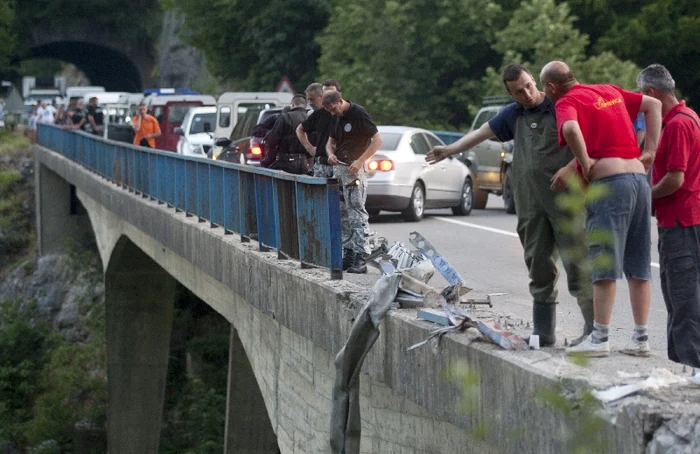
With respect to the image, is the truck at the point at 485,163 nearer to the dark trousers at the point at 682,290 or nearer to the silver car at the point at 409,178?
the silver car at the point at 409,178

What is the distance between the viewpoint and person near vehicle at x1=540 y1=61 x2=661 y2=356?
5227 mm

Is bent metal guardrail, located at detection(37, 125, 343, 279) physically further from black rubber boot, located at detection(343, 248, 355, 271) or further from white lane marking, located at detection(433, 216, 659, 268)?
white lane marking, located at detection(433, 216, 659, 268)

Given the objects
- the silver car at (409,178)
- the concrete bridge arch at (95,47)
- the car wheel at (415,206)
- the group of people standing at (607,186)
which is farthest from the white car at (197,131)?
the concrete bridge arch at (95,47)

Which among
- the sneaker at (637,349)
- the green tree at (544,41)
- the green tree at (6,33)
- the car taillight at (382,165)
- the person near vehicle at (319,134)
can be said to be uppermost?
the green tree at (6,33)

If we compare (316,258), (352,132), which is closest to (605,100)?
(316,258)

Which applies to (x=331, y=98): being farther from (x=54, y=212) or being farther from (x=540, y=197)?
(x=54, y=212)

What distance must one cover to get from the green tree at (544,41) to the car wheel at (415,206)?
12989mm

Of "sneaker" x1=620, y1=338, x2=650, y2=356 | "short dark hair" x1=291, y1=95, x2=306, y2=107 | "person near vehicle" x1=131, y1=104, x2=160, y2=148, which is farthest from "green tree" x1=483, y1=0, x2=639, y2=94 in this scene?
"sneaker" x1=620, y1=338, x2=650, y2=356

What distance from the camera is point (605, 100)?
5.40 meters

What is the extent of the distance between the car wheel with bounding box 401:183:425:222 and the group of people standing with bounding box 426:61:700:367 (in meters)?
12.9

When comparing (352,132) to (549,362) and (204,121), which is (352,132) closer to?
(549,362)

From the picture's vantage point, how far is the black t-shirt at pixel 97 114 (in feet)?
125

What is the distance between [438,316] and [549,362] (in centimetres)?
109

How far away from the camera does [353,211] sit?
31.7ft
